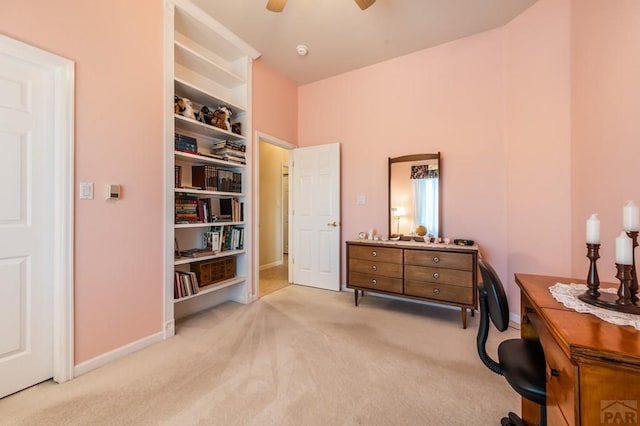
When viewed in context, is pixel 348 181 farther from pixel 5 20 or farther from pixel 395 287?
pixel 5 20

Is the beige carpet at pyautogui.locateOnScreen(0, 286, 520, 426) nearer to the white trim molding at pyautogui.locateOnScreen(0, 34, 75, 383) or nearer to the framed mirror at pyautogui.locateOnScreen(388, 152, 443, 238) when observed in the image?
the white trim molding at pyautogui.locateOnScreen(0, 34, 75, 383)

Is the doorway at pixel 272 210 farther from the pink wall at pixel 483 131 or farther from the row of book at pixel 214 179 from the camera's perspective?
the row of book at pixel 214 179

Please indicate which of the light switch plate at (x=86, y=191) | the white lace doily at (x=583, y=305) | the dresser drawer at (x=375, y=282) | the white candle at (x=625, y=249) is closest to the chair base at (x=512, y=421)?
the white lace doily at (x=583, y=305)

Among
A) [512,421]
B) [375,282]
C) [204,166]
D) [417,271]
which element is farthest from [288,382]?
[204,166]

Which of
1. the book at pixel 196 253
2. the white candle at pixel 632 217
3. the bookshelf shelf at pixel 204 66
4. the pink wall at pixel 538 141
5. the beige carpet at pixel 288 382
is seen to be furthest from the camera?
the book at pixel 196 253

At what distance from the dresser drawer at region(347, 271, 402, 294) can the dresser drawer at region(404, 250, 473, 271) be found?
270mm

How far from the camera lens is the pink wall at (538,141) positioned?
236cm

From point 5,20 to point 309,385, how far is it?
2.82 m

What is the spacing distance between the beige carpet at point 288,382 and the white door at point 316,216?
4.03 ft

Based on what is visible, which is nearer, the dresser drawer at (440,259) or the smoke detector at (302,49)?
the dresser drawer at (440,259)

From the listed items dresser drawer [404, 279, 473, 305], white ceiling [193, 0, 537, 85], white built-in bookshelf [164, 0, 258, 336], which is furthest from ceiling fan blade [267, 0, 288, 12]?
dresser drawer [404, 279, 473, 305]

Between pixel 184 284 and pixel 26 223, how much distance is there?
47.7 inches

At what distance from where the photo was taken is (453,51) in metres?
3.07

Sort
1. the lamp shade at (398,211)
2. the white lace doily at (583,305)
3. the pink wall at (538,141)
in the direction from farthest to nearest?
the lamp shade at (398,211) → the pink wall at (538,141) → the white lace doily at (583,305)
